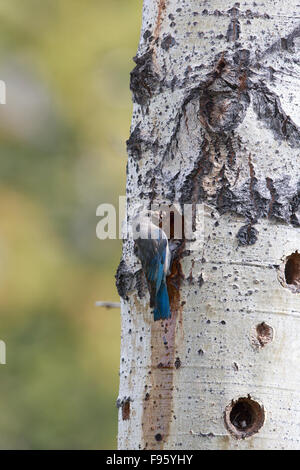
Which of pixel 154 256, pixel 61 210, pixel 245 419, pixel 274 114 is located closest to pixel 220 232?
pixel 154 256

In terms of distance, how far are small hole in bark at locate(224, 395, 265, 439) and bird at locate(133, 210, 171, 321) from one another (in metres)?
0.31

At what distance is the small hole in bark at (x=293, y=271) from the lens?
287cm

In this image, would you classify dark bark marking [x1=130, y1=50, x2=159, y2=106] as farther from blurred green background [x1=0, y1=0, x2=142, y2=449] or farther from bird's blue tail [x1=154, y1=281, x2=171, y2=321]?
blurred green background [x1=0, y1=0, x2=142, y2=449]

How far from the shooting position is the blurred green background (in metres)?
7.43

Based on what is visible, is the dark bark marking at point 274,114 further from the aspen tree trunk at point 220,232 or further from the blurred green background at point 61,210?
the blurred green background at point 61,210

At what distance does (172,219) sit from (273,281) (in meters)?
0.35

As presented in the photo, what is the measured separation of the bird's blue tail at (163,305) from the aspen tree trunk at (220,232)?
3 cm

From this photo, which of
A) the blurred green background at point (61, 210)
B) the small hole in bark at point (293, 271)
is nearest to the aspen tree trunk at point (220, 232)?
the small hole in bark at point (293, 271)

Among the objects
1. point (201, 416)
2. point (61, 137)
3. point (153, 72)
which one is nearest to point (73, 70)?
point (61, 137)

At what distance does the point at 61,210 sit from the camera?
25.8ft

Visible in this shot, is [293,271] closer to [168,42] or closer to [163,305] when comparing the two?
[163,305]

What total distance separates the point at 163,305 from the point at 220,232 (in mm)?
265
